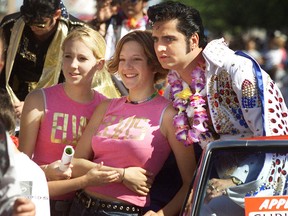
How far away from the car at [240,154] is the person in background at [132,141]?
56 centimetres

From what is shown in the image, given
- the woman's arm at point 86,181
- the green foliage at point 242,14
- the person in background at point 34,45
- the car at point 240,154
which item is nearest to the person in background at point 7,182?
the car at point 240,154

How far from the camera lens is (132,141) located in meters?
5.39

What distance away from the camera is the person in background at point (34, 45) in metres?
6.64

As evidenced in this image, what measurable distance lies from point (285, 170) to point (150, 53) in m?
1.29

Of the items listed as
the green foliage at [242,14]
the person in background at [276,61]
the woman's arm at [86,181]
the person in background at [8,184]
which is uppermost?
the green foliage at [242,14]

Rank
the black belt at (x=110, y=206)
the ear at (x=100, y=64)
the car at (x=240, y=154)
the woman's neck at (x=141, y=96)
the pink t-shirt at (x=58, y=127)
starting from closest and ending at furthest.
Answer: the car at (x=240, y=154)
the black belt at (x=110, y=206)
the woman's neck at (x=141, y=96)
the pink t-shirt at (x=58, y=127)
the ear at (x=100, y=64)

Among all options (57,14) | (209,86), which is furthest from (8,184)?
(57,14)

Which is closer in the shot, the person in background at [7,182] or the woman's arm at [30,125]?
the person in background at [7,182]

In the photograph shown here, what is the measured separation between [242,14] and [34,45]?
133 ft

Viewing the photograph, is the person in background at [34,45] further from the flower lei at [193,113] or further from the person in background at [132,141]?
the flower lei at [193,113]

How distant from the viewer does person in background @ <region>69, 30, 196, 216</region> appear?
5406 mm

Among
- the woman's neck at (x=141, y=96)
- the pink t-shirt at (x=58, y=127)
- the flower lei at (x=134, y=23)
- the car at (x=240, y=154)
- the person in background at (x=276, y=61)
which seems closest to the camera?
the car at (x=240, y=154)

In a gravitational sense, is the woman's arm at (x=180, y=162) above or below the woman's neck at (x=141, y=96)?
below

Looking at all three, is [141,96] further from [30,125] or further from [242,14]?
[242,14]
